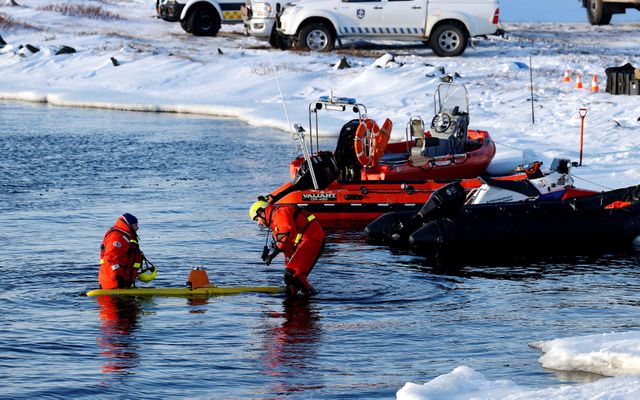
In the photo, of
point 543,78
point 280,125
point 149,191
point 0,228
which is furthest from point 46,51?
point 0,228

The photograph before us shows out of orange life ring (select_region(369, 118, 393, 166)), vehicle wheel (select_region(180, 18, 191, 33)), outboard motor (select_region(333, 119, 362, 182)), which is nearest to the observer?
orange life ring (select_region(369, 118, 393, 166))

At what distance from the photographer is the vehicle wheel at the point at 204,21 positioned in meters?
35.8

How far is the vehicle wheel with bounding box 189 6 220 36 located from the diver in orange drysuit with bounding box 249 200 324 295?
79.8 feet

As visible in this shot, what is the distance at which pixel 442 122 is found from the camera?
19.2 m

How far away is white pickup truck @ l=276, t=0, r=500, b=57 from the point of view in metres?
30.3

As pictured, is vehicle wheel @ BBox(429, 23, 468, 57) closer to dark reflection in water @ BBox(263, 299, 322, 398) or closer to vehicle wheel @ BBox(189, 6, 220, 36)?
vehicle wheel @ BBox(189, 6, 220, 36)

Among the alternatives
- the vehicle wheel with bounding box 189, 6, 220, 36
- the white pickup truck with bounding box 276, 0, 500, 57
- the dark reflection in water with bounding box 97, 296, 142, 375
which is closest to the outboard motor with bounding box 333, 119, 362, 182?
the dark reflection in water with bounding box 97, 296, 142, 375

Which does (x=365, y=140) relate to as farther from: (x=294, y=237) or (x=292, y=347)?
(x=292, y=347)

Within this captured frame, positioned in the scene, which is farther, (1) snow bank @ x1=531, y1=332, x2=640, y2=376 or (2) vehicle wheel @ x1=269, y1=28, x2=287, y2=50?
(2) vehicle wheel @ x1=269, y1=28, x2=287, y2=50

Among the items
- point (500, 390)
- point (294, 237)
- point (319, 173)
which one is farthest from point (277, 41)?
point (500, 390)

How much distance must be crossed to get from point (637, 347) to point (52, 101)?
23.5 meters

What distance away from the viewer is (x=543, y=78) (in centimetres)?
2841

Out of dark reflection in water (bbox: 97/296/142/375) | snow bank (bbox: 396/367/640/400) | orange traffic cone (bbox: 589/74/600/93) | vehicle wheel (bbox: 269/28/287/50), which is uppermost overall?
vehicle wheel (bbox: 269/28/287/50)

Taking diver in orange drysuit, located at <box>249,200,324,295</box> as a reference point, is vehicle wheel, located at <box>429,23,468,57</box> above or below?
above
